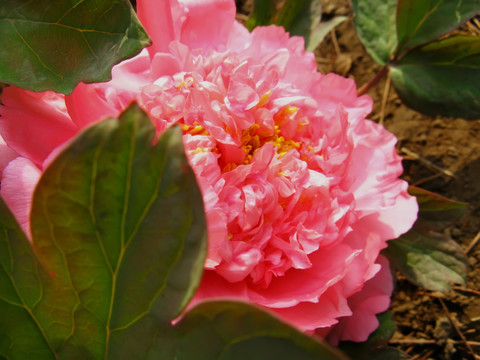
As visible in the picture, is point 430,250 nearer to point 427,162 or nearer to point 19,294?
point 427,162

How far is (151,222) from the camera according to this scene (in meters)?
0.40

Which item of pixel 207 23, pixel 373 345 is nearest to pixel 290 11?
pixel 207 23

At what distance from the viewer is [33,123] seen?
66 centimetres

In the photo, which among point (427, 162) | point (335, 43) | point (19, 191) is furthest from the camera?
point (335, 43)

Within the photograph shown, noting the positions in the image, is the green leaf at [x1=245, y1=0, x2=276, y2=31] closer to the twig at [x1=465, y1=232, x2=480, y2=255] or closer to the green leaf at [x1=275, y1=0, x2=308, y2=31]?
the green leaf at [x1=275, y1=0, x2=308, y2=31]

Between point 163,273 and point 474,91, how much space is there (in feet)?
2.65

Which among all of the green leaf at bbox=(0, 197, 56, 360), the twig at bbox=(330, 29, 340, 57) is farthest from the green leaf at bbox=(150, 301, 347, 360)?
the twig at bbox=(330, 29, 340, 57)

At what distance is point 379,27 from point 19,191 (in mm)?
795

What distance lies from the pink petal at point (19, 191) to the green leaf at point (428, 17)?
30.0 inches

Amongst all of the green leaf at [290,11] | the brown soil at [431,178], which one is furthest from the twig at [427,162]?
the green leaf at [290,11]

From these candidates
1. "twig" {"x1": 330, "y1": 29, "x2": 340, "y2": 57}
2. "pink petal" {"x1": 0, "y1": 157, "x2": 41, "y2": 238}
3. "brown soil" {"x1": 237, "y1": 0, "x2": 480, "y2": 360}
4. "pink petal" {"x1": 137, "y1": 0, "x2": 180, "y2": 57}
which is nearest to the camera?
"pink petal" {"x1": 0, "y1": 157, "x2": 41, "y2": 238}

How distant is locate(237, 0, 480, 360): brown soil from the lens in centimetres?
103

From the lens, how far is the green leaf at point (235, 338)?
0.35m

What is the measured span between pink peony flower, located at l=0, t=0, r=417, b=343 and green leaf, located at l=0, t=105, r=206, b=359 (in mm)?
145
